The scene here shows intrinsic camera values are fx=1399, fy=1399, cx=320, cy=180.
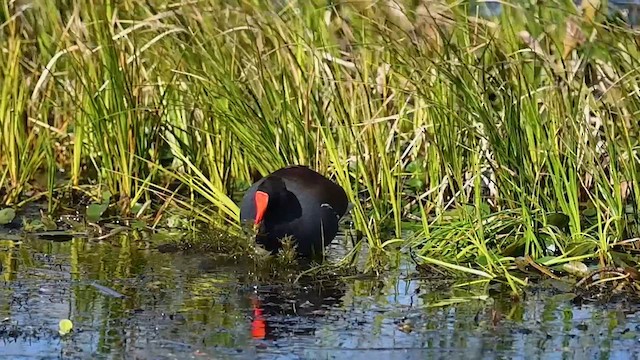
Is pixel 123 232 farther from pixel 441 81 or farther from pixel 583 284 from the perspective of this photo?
pixel 583 284

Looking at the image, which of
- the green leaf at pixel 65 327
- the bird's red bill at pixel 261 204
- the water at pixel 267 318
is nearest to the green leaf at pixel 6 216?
the water at pixel 267 318

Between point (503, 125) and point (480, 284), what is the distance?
2.46 feet

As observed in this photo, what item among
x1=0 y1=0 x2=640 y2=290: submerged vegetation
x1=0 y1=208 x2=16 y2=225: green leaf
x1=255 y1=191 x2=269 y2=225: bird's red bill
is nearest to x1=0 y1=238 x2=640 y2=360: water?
x1=255 y1=191 x2=269 y2=225: bird's red bill

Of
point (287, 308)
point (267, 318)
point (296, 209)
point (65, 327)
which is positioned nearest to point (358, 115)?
point (296, 209)

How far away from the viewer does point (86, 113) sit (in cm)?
636

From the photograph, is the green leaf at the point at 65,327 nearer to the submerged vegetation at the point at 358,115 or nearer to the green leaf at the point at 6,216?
the submerged vegetation at the point at 358,115

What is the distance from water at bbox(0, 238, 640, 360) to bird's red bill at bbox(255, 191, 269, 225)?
20 centimetres

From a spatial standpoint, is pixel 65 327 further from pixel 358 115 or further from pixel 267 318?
pixel 358 115

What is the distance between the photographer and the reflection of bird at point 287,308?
14.0 ft

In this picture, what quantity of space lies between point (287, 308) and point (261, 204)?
2.57 ft

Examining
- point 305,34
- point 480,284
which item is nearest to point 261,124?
point 305,34

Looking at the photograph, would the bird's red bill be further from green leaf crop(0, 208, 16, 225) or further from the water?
green leaf crop(0, 208, 16, 225)

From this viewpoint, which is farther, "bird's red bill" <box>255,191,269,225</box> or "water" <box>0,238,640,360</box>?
"bird's red bill" <box>255,191,269,225</box>

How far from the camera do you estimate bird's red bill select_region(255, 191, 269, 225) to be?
17.4ft
